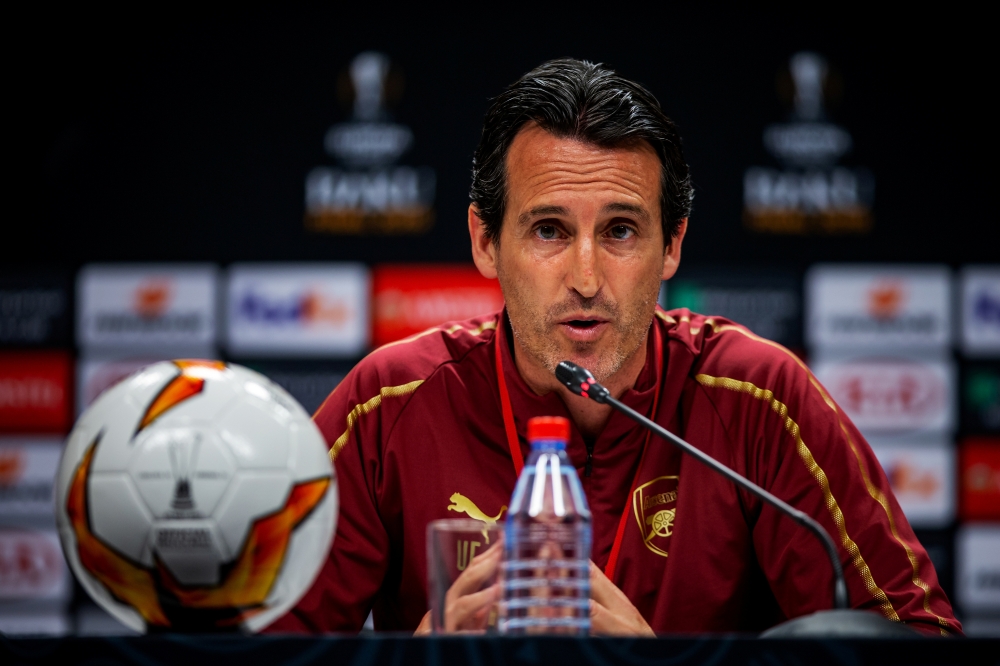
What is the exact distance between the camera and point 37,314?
3.33 m

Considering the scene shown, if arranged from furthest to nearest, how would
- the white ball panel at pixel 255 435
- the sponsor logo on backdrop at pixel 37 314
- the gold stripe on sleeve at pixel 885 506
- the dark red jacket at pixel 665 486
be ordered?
the sponsor logo on backdrop at pixel 37 314, the dark red jacket at pixel 665 486, the gold stripe on sleeve at pixel 885 506, the white ball panel at pixel 255 435

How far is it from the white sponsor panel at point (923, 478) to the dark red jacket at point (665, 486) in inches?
75.0

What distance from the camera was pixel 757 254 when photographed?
3.34m

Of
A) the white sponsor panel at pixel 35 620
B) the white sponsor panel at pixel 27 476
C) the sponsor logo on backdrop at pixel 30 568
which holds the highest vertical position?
the white sponsor panel at pixel 27 476

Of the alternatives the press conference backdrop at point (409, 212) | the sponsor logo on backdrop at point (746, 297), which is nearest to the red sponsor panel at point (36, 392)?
the press conference backdrop at point (409, 212)

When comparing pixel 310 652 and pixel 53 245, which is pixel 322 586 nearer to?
pixel 310 652

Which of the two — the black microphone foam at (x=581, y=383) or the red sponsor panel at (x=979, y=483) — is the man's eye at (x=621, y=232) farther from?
the red sponsor panel at (x=979, y=483)

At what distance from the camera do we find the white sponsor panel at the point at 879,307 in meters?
3.30

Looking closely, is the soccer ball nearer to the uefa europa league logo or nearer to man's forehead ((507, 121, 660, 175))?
the uefa europa league logo

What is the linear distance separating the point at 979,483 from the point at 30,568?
297cm

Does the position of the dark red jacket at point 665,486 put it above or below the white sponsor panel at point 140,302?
below

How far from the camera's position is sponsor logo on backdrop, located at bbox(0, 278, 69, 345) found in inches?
131

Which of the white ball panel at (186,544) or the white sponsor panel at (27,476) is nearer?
the white ball panel at (186,544)

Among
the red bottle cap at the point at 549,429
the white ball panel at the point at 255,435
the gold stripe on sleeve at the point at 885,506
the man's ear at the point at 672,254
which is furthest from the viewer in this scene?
the man's ear at the point at 672,254
